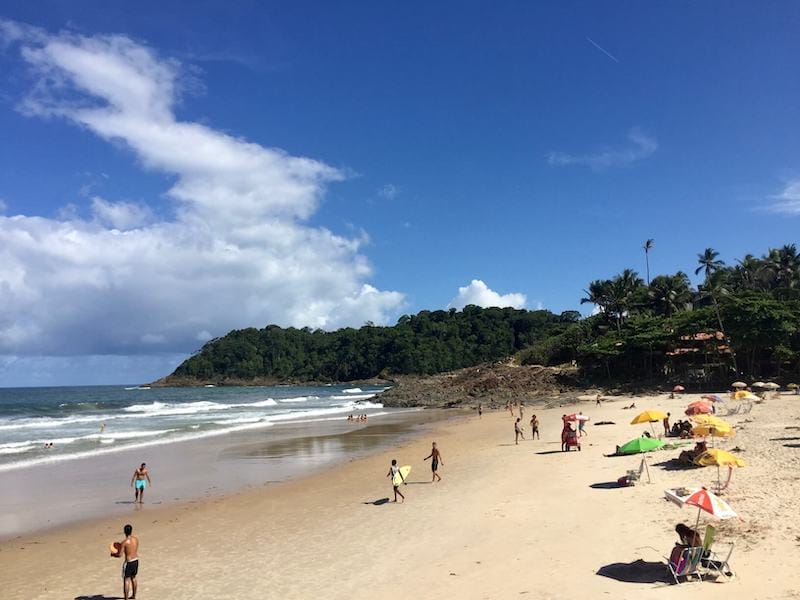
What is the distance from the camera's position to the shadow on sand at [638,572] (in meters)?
9.05

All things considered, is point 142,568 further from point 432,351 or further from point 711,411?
point 432,351

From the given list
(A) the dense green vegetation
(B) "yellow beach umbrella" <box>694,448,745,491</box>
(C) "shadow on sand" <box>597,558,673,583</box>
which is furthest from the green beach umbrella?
(A) the dense green vegetation

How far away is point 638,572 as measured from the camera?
368 inches

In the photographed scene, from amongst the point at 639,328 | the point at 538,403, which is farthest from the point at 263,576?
the point at 639,328

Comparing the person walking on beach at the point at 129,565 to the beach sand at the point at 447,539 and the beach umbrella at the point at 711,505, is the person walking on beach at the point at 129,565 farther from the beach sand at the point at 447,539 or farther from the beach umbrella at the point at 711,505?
the beach umbrella at the point at 711,505

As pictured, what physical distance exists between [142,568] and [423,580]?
Answer: 589 cm

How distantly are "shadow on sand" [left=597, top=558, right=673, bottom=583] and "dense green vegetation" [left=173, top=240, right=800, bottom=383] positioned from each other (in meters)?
42.1

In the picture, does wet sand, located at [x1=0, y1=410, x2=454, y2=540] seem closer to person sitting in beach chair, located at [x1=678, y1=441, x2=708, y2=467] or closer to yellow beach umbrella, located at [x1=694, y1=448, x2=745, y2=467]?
person sitting in beach chair, located at [x1=678, y1=441, x2=708, y2=467]

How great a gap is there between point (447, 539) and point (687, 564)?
487 cm

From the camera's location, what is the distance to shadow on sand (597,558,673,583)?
9055 mm

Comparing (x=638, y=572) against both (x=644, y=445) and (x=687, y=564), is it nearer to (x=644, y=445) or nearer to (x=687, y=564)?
(x=687, y=564)

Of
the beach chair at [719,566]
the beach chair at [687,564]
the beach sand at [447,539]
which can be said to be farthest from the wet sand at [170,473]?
the beach chair at [719,566]

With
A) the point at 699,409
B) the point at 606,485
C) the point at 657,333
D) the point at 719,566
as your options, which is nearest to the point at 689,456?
the point at 606,485

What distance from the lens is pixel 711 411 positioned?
2200 centimetres
